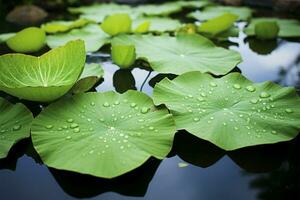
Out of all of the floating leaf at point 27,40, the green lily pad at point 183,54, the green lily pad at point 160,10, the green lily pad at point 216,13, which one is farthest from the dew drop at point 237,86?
the green lily pad at point 160,10

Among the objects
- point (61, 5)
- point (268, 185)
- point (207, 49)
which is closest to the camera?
point (268, 185)

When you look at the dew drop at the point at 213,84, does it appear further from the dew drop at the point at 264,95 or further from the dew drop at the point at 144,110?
the dew drop at the point at 144,110

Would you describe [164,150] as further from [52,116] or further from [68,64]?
[68,64]

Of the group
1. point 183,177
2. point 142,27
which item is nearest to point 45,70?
point 183,177

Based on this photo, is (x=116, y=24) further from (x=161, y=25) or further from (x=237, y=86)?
(x=237, y=86)

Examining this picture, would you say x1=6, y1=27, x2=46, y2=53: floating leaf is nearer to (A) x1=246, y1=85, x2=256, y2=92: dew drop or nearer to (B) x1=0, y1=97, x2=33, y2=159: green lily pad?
(B) x1=0, y1=97, x2=33, y2=159: green lily pad

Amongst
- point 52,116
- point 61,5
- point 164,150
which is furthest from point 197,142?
point 61,5
